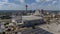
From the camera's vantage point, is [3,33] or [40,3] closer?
[3,33]

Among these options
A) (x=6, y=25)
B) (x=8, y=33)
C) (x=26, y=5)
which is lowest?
(x=8, y=33)

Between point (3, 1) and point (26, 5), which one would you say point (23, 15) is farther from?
point (3, 1)

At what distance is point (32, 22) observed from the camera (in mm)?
2980

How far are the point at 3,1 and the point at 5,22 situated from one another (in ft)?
2.13

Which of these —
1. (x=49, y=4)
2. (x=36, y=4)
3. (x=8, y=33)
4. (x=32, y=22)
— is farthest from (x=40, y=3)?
(x=8, y=33)

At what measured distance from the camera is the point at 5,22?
2.67 meters

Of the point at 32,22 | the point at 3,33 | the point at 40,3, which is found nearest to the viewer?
the point at 3,33

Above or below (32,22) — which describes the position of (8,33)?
below

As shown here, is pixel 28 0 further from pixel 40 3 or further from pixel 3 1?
pixel 3 1

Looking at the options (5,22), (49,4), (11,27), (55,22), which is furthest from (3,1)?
(55,22)

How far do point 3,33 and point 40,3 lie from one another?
55.5 inches

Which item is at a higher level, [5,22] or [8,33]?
[5,22]

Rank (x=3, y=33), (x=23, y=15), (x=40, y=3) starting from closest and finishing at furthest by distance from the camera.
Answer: (x=3, y=33), (x=40, y=3), (x=23, y=15)

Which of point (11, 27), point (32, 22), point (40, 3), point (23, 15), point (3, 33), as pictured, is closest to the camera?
point (3, 33)
